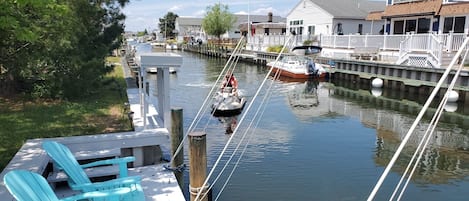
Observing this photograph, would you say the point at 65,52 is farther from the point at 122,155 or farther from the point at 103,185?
the point at 103,185

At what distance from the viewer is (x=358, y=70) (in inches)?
996

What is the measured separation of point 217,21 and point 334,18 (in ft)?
98.3

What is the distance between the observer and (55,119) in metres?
10.8

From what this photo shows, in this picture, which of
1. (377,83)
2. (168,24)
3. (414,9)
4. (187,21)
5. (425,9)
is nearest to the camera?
(377,83)

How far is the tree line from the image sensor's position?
10461 millimetres

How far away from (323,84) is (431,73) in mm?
8082

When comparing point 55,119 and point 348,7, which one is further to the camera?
point 348,7

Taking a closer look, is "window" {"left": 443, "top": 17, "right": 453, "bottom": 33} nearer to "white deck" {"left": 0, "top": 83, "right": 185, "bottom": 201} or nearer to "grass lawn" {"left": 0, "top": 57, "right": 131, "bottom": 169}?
"grass lawn" {"left": 0, "top": 57, "right": 131, "bottom": 169}

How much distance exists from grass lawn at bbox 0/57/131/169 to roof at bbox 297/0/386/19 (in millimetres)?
31884

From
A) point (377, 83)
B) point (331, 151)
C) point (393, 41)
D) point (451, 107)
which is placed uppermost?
point (393, 41)

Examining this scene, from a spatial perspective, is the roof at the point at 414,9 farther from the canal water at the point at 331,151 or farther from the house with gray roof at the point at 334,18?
the canal water at the point at 331,151

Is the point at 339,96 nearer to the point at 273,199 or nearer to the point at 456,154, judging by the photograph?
the point at 456,154

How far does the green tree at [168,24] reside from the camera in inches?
4646

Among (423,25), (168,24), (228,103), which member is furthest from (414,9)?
(168,24)
